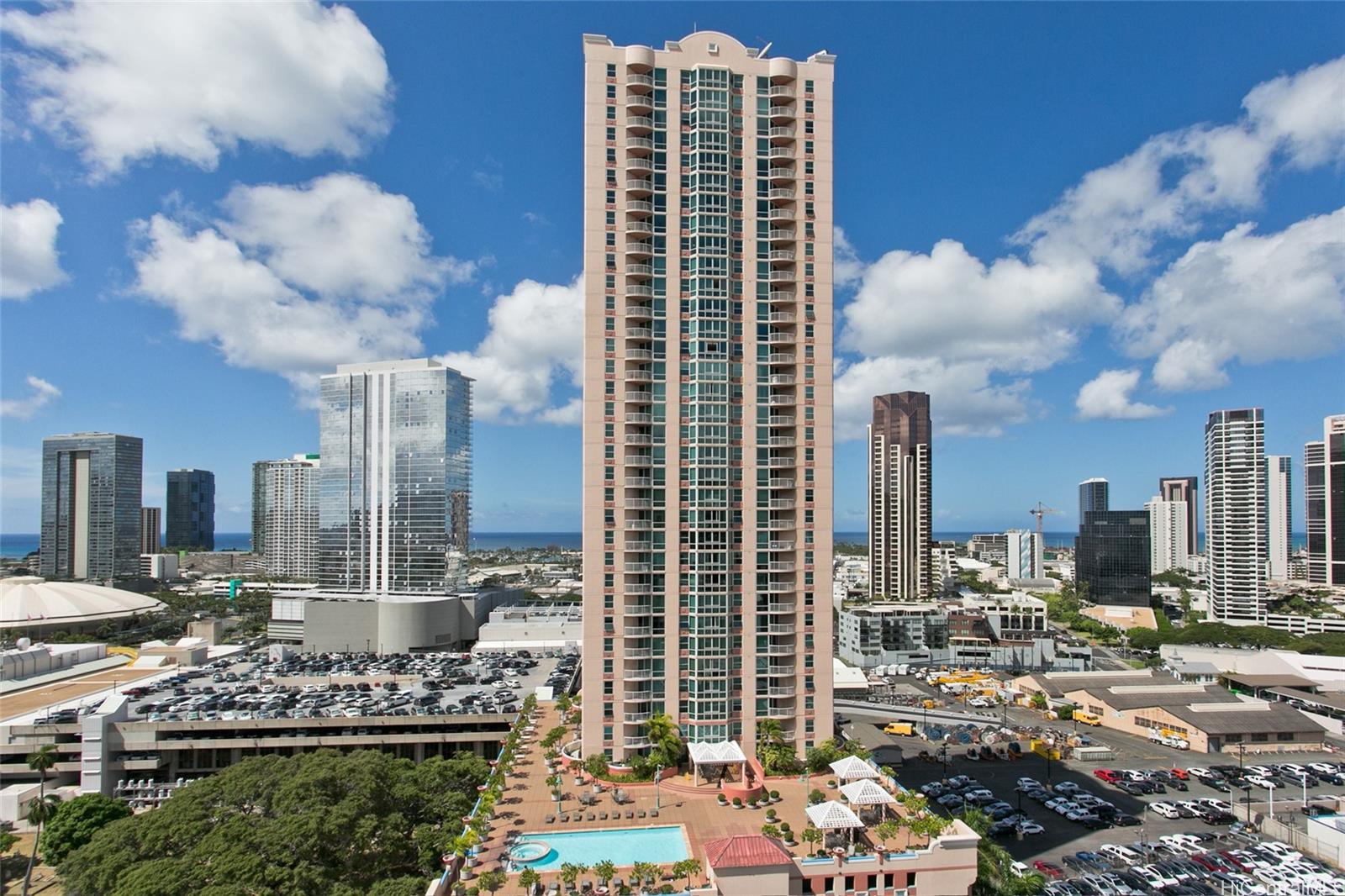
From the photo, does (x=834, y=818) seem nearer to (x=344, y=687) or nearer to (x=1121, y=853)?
(x=1121, y=853)

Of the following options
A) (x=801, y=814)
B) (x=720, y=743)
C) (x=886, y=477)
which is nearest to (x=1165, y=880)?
(x=801, y=814)

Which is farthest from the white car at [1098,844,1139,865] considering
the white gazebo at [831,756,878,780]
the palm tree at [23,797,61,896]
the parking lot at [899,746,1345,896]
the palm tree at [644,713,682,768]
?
the palm tree at [23,797,61,896]

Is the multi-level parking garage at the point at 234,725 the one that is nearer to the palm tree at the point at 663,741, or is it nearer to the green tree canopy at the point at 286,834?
the green tree canopy at the point at 286,834

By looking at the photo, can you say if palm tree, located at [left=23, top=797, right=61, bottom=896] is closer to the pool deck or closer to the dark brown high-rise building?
the pool deck

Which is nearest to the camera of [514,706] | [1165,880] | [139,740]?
[1165,880]

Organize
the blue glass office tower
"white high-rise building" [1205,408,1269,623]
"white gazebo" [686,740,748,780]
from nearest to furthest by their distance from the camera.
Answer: "white gazebo" [686,740,748,780]
the blue glass office tower
"white high-rise building" [1205,408,1269,623]

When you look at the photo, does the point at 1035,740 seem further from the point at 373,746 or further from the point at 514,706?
the point at 373,746
